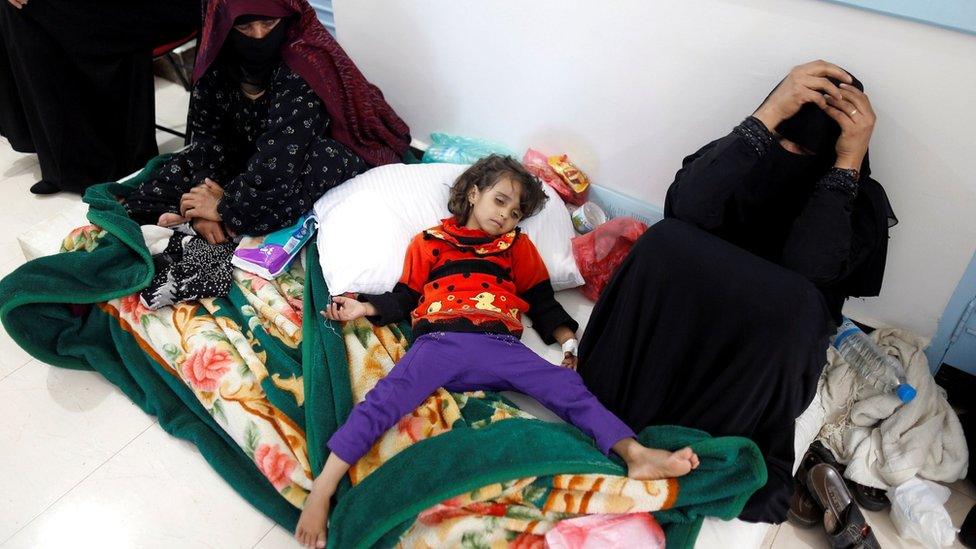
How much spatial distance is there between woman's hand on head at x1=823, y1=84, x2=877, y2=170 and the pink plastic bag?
84 centimetres

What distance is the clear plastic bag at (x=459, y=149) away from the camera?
85.4 inches

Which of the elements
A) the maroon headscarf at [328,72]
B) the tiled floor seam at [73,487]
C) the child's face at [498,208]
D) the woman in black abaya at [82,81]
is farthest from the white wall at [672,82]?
the tiled floor seam at [73,487]

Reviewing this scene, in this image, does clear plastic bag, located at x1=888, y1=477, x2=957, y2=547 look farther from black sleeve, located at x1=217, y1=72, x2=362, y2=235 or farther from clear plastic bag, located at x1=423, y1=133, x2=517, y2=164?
black sleeve, located at x1=217, y1=72, x2=362, y2=235

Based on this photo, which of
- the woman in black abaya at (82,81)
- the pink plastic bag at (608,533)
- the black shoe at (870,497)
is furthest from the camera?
the woman in black abaya at (82,81)

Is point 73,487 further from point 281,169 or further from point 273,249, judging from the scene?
point 281,169

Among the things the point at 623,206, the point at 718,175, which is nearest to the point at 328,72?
the point at 623,206

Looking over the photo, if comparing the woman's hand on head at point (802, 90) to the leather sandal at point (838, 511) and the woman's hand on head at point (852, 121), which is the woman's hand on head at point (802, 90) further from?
the leather sandal at point (838, 511)

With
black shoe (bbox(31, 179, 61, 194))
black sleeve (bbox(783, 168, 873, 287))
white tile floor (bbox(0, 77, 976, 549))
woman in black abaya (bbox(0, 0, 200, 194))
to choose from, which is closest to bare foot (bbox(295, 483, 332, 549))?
white tile floor (bbox(0, 77, 976, 549))

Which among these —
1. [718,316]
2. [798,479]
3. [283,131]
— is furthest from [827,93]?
[283,131]

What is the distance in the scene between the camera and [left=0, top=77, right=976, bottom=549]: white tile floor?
4.61 feet

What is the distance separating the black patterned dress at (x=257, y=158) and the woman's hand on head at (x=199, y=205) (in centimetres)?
5

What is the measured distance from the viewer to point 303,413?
1498mm

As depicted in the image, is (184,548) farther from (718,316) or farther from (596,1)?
(596,1)

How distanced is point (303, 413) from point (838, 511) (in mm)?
1248
